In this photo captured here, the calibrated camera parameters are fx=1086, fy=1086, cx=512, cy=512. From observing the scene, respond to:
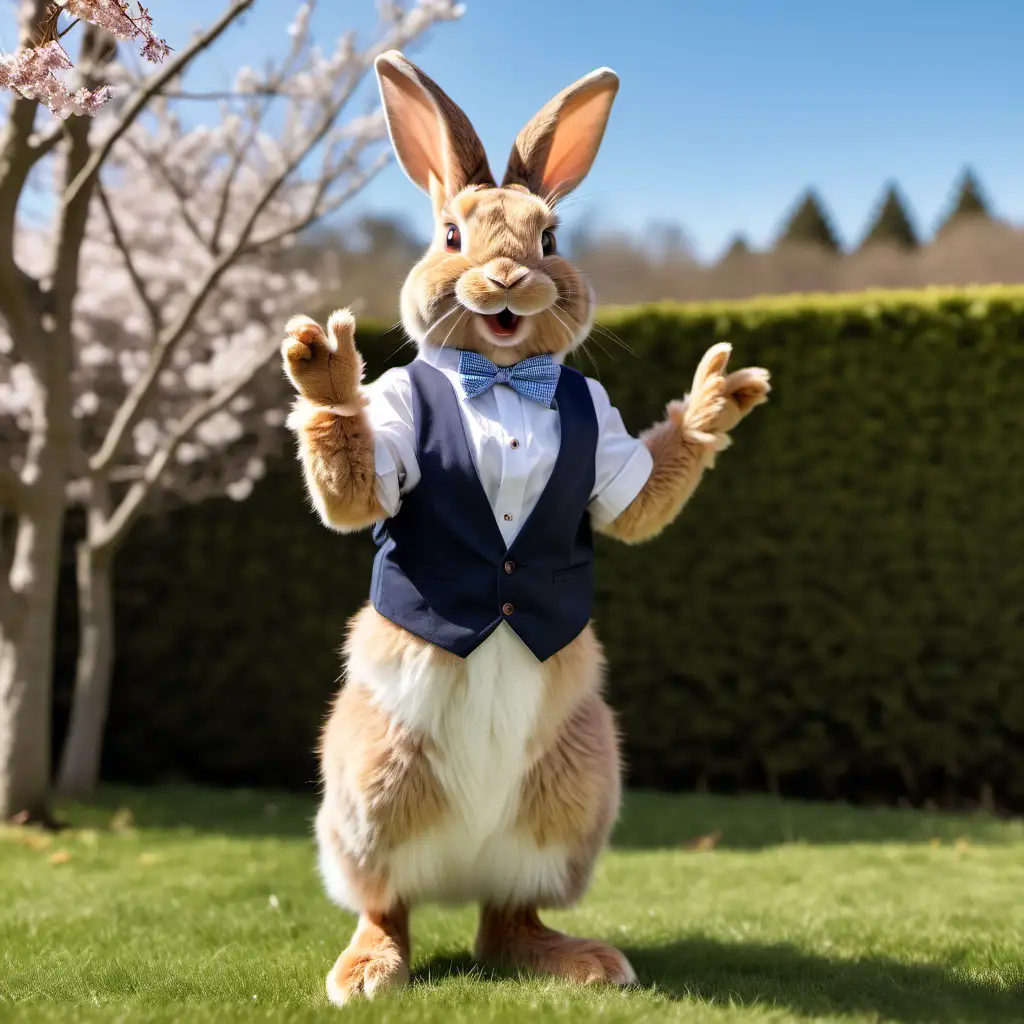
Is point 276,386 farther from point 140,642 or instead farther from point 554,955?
point 554,955

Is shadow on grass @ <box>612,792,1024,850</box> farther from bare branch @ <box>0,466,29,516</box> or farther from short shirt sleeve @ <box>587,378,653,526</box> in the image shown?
bare branch @ <box>0,466,29,516</box>

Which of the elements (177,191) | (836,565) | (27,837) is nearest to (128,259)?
(177,191)

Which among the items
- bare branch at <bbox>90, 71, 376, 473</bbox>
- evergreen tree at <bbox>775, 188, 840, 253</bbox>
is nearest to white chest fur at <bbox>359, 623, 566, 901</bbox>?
bare branch at <bbox>90, 71, 376, 473</bbox>

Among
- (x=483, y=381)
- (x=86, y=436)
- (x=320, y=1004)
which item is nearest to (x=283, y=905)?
(x=320, y=1004)

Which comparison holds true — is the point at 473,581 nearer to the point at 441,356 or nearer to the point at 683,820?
the point at 441,356

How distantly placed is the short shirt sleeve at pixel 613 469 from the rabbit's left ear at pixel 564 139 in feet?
1.79

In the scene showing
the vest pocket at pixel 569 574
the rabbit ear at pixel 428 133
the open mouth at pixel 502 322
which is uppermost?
the rabbit ear at pixel 428 133

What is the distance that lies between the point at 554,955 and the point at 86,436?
5145mm

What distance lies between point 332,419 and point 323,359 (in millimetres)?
121

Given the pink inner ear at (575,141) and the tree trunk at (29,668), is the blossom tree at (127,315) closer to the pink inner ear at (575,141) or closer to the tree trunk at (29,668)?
the tree trunk at (29,668)

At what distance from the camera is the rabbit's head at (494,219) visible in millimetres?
2344

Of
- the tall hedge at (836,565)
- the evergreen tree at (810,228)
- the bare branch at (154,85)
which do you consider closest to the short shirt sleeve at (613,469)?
the bare branch at (154,85)

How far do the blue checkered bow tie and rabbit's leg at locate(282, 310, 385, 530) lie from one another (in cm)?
26

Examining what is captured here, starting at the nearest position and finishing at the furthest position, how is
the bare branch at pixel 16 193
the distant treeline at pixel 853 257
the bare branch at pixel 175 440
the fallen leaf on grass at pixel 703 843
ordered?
the bare branch at pixel 16 193 → the fallen leaf on grass at pixel 703 843 → the bare branch at pixel 175 440 → the distant treeline at pixel 853 257
